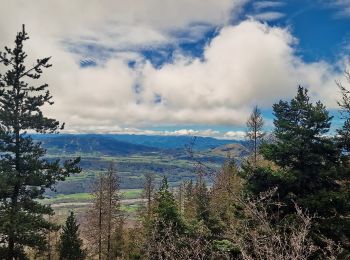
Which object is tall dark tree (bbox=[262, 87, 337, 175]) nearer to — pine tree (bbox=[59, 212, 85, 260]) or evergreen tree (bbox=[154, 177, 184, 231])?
evergreen tree (bbox=[154, 177, 184, 231])

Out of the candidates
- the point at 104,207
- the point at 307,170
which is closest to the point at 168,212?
the point at 307,170

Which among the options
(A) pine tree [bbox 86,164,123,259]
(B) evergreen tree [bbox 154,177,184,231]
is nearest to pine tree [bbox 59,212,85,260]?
(A) pine tree [bbox 86,164,123,259]

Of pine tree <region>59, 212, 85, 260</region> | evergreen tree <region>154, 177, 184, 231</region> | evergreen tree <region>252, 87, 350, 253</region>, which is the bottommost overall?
pine tree <region>59, 212, 85, 260</region>

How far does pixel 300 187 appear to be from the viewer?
20516mm

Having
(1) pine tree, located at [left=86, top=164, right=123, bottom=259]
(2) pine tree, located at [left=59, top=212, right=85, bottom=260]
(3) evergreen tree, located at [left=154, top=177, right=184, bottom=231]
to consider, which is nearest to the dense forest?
(3) evergreen tree, located at [left=154, top=177, right=184, bottom=231]

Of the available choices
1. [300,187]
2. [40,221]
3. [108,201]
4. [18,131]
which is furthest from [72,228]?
[300,187]

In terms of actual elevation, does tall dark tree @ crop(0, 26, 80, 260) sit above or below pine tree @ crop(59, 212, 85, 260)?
above

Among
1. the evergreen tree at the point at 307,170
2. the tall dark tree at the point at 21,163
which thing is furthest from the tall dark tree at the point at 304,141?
the tall dark tree at the point at 21,163

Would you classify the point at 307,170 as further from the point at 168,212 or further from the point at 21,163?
the point at 21,163

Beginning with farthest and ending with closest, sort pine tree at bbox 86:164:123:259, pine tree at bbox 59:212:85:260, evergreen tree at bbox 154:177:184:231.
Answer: pine tree at bbox 86:164:123:259
pine tree at bbox 59:212:85:260
evergreen tree at bbox 154:177:184:231

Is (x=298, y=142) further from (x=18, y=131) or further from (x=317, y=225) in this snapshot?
(x=18, y=131)

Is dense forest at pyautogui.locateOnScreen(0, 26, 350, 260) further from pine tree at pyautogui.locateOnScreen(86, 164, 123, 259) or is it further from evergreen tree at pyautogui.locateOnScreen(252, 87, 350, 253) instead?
pine tree at pyautogui.locateOnScreen(86, 164, 123, 259)

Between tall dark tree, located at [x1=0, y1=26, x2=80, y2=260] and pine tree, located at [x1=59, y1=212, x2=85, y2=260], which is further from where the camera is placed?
pine tree, located at [x1=59, y1=212, x2=85, y2=260]

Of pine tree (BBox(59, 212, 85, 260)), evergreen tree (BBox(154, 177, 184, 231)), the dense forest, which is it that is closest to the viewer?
the dense forest
